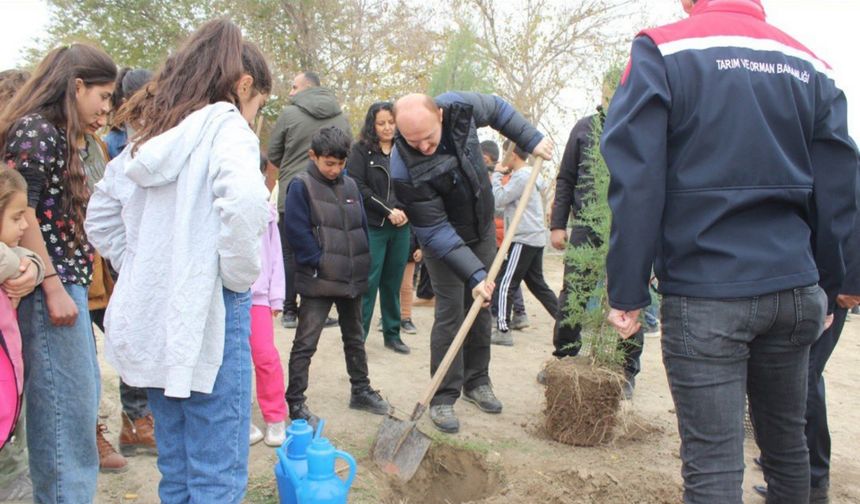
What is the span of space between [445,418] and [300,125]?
325 centimetres

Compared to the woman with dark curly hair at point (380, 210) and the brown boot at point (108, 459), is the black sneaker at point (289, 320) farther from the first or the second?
the brown boot at point (108, 459)

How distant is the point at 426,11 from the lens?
1934 centimetres

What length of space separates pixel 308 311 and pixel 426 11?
55.3 ft

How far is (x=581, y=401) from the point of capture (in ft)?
12.8

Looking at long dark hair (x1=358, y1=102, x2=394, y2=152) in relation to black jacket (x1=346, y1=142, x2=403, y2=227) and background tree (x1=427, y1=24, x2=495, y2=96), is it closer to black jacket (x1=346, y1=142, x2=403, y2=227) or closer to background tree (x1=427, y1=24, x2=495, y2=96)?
black jacket (x1=346, y1=142, x2=403, y2=227)

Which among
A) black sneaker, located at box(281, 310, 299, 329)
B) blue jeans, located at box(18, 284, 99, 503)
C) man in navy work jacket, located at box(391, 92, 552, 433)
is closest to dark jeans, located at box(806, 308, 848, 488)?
man in navy work jacket, located at box(391, 92, 552, 433)

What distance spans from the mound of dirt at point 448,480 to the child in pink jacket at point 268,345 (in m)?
0.72

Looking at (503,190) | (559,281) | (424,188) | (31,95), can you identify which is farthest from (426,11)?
(31,95)

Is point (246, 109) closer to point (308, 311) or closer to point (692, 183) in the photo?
point (692, 183)

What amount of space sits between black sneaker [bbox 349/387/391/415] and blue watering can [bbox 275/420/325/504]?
1.51 metres

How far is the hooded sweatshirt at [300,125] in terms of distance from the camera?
20.4 ft

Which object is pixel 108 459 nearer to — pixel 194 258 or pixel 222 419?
pixel 222 419

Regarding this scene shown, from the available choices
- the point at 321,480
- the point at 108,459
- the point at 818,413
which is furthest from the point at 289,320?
the point at 818,413

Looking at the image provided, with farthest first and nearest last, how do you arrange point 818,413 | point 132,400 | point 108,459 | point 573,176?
point 573,176 < point 132,400 < point 108,459 < point 818,413
